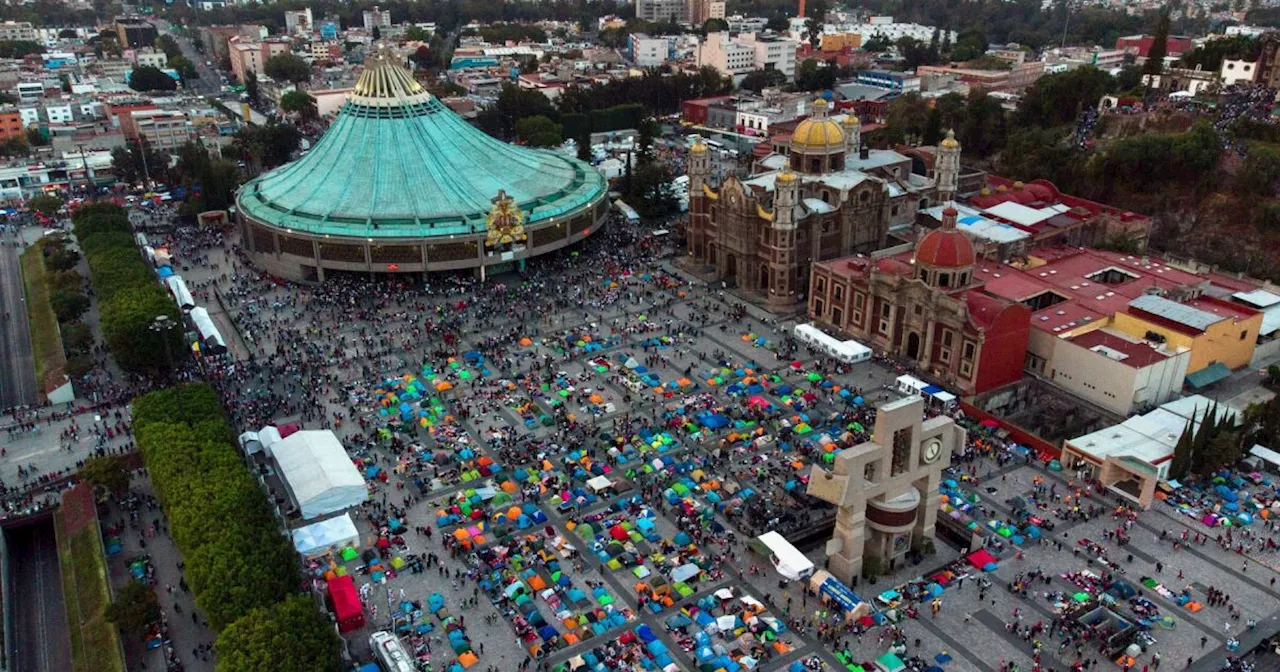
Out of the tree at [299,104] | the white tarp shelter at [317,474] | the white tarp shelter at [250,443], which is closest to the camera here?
the white tarp shelter at [317,474]

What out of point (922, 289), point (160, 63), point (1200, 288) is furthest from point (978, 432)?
point (160, 63)

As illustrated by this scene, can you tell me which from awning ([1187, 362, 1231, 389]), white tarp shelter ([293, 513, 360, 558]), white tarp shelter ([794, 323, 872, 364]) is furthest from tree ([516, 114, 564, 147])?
white tarp shelter ([293, 513, 360, 558])

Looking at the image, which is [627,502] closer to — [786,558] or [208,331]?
[786,558]

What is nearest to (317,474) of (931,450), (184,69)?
(931,450)

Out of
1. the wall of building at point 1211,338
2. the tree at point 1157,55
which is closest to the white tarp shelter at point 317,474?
the wall of building at point 1211,338

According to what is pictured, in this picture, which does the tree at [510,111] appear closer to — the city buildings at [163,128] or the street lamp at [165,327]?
the city buildings at [163,128]

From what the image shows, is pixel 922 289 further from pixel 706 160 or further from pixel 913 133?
pixel 913 133

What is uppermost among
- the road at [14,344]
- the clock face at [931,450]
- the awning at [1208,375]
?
the clock face at [931,450]
